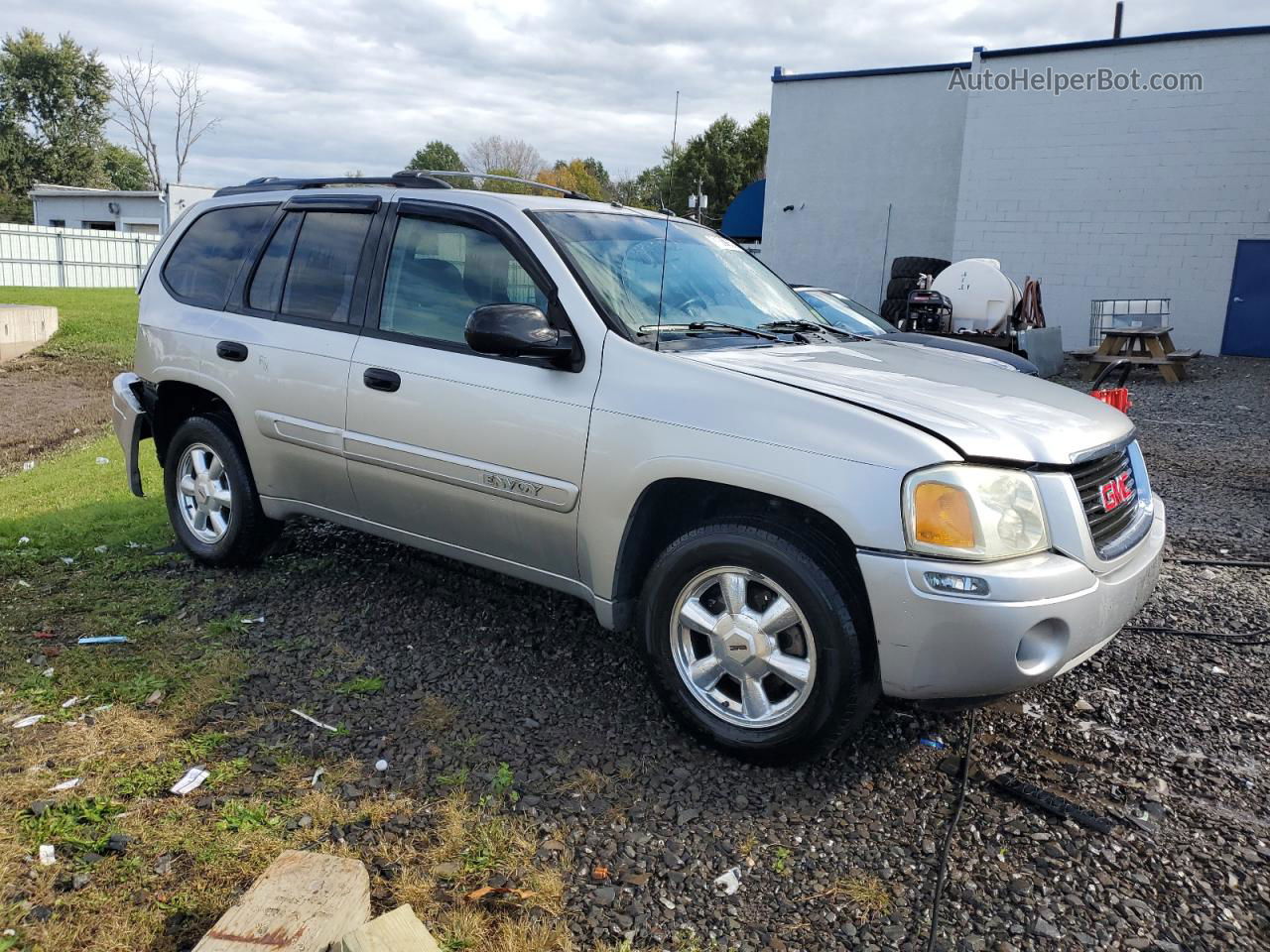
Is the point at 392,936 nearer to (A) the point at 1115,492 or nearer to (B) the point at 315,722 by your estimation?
(B) the point at 315,722

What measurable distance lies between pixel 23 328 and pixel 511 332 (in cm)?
1588

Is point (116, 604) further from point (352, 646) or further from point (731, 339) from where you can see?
point (731, 339)

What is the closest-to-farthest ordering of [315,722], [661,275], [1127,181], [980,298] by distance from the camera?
[315,722] → [661,275] → [980,298] → [1127,181]

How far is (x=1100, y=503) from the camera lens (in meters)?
3.17

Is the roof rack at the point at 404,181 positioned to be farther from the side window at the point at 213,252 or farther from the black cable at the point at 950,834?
the black cable at the point at 950,834

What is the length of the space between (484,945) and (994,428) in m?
2.07

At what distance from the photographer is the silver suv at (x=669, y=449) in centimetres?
287

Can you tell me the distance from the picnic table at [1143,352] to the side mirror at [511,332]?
1397cm

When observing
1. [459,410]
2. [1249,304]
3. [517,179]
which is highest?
[517,179]

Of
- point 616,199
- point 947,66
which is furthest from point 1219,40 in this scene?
point 616,199

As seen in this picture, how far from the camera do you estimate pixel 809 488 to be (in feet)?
9.70

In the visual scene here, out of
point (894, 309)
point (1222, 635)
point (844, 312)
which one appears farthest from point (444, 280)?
point (894, 309)

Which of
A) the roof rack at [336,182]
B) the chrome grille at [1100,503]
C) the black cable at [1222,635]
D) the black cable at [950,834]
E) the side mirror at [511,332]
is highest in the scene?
the roof rack at [336,182]

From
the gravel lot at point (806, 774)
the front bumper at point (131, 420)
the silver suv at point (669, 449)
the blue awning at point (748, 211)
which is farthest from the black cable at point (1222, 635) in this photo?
the blue awning at point (748, 211)
